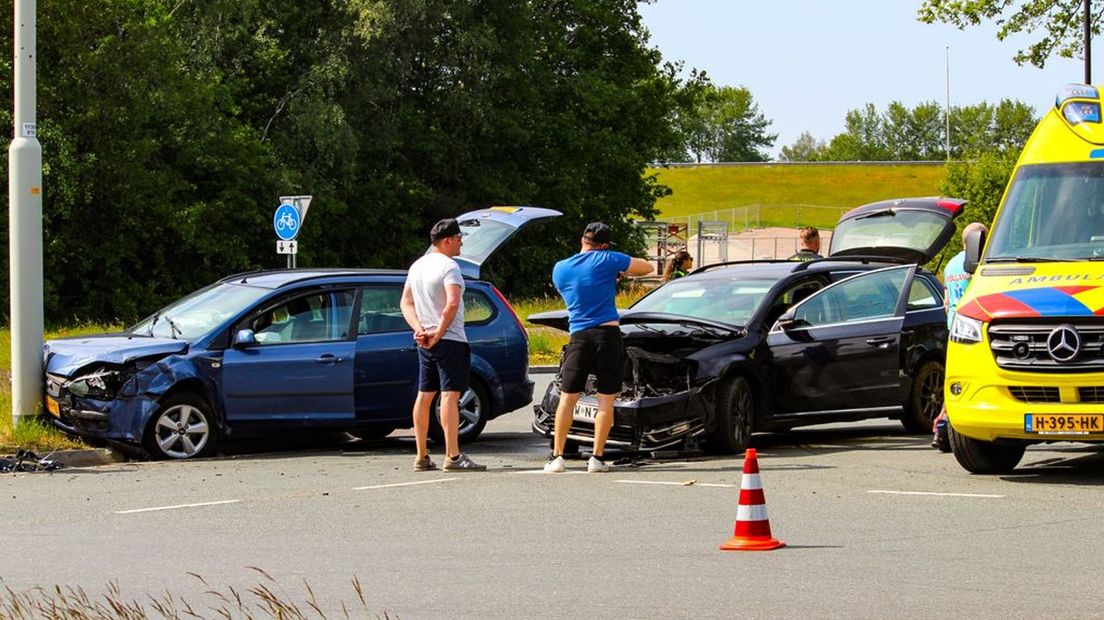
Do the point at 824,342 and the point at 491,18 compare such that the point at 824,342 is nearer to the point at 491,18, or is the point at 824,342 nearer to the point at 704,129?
the point at 491,18

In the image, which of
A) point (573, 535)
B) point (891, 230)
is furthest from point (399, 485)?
point (891, 230)

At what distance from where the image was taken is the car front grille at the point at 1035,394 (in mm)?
11125

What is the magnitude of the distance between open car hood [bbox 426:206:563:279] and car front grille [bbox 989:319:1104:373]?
8448 millimetres

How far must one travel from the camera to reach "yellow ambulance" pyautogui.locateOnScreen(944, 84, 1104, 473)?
1102 cm

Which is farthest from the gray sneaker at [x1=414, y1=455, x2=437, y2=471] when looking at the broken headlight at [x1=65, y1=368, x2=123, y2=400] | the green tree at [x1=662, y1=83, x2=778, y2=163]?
the green tree at [x1=662, y1=83, x2=778, y2=163]

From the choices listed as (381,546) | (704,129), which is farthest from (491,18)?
(704,129)

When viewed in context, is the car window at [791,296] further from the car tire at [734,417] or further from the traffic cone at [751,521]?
the traffic cone at [751,521]

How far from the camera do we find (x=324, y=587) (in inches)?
304

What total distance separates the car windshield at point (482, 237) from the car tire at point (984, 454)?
8355mm

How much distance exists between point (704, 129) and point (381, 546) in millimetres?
175373

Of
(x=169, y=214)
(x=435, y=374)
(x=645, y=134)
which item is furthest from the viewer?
(x=645, y=134)

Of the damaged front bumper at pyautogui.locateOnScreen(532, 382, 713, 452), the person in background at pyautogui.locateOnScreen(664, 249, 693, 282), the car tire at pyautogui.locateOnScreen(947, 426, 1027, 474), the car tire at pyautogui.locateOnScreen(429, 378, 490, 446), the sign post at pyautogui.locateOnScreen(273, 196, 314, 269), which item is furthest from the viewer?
the sign post at pyautogui.locateOnScreen(273, 196, 314, 269)

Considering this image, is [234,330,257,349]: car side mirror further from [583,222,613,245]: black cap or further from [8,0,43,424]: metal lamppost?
[583,222,613,245]: black cap

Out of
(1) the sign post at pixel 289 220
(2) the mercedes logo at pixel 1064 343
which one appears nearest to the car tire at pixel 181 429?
(2) the mercedes logo at pixel 1064 343
